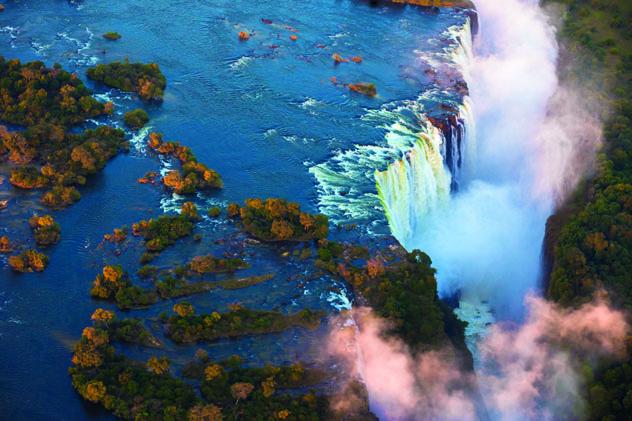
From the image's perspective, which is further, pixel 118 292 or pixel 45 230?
pixel 45 230

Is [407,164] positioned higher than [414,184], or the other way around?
[407,164]

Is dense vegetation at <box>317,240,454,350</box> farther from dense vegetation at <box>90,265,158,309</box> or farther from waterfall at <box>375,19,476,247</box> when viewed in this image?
dense vegetation at <box>90,265,158,309</box>

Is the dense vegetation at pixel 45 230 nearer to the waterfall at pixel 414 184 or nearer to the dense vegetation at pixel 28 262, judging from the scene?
the dense vegetation at pixel 28 262

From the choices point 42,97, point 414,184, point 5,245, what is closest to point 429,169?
point 414,184

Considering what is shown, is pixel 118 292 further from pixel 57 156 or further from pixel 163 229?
pixel 57 156

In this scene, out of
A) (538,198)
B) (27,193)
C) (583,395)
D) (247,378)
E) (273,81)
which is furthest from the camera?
(273,81)

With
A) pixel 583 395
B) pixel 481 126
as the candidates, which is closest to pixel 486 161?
pixel 481 126

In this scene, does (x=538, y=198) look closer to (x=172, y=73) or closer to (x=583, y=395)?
(x=583, y=395)

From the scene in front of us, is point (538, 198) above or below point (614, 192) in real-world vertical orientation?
below
